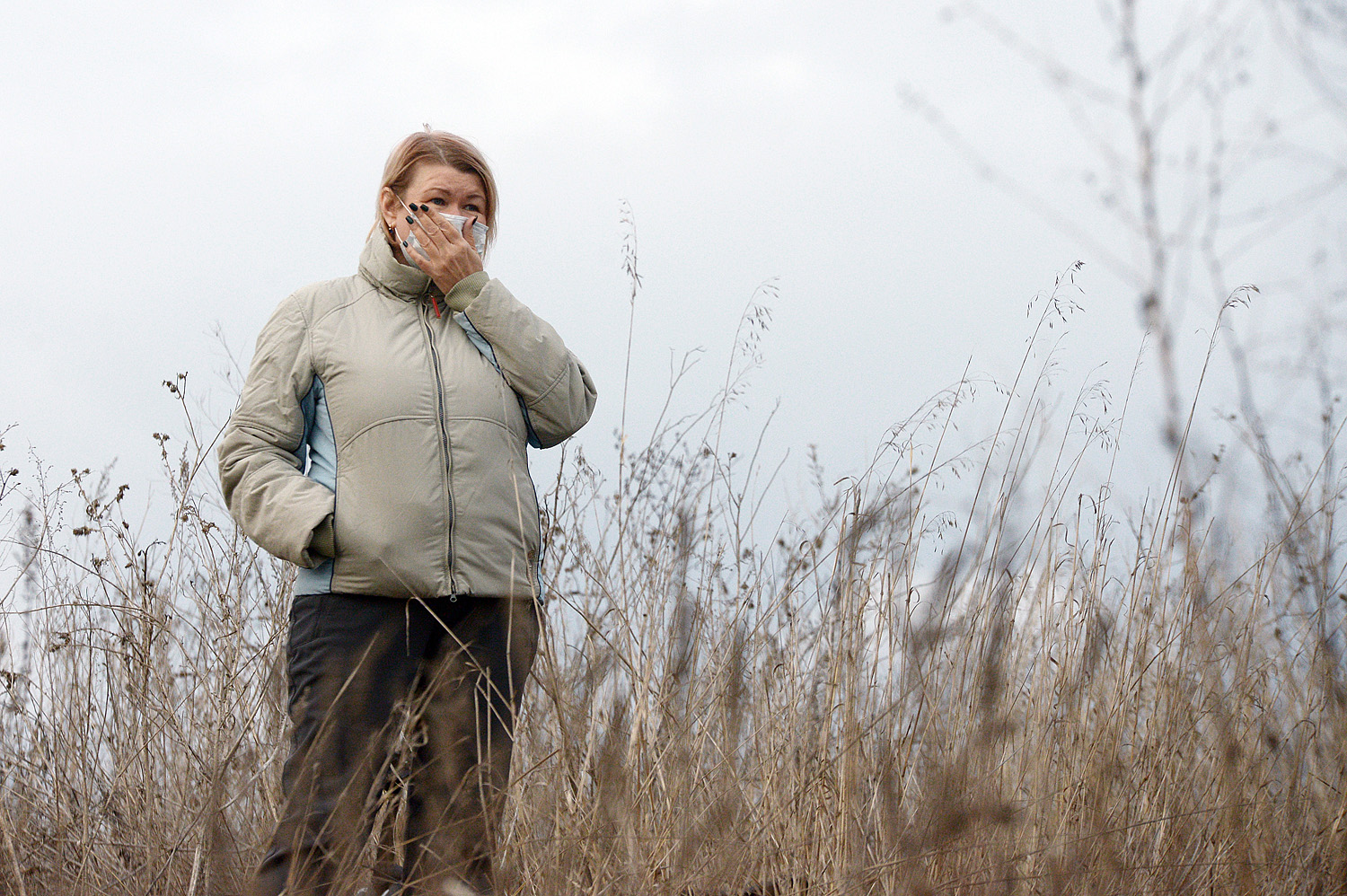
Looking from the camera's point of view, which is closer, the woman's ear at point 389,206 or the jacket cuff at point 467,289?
the jacket cuff at point 467,289

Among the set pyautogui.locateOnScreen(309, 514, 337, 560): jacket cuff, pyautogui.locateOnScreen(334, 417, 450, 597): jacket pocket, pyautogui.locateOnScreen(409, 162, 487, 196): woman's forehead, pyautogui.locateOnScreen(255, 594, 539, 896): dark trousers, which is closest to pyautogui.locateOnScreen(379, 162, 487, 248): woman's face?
pyautogui.locateOnScreen(409, 162, 487, 196): woman's forehead

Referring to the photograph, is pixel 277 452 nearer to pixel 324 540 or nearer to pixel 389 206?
pixel 324 540

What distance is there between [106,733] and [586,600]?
1303 mm

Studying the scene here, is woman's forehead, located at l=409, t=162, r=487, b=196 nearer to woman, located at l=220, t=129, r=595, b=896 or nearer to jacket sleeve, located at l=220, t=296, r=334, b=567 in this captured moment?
woman, located at l=220, t=129, r=595, b=896

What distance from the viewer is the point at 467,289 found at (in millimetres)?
2180

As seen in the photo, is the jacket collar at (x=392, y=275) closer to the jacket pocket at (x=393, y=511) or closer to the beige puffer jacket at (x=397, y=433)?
the beige puffer jacket at (x=397, y=433)

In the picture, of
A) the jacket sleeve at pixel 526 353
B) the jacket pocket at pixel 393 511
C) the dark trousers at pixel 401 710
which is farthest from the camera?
the jacket sleeve at pixel 526 353

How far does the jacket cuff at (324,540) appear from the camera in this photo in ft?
6.56

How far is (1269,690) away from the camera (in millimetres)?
2318

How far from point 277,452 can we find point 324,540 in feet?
0.69

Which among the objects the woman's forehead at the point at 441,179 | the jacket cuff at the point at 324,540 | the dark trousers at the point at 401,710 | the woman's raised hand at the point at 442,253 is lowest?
the dark trousers at the point at 401,710

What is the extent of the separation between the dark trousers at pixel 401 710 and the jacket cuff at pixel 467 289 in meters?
0.56

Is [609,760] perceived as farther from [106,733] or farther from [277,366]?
[106,733]

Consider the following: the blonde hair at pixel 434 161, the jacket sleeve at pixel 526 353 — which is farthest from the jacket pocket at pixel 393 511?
the blonde hair at pixel 434 161
